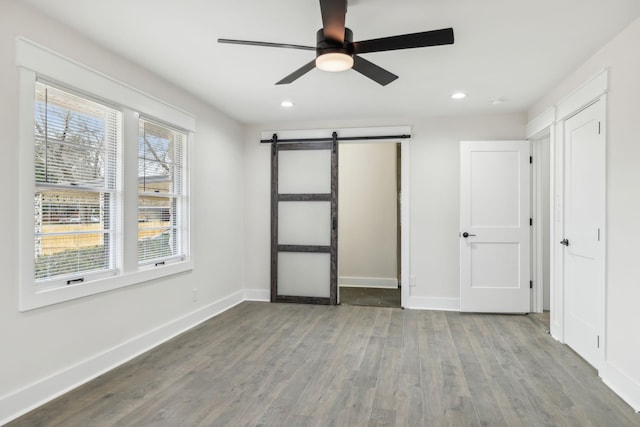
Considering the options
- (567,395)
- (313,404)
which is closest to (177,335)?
(313,404)

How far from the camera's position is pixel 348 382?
278 centimetres

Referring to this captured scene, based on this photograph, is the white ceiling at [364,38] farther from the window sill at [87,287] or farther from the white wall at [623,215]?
the window sill at [87,287]

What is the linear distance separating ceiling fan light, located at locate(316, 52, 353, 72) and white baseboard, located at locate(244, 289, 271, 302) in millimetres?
3667

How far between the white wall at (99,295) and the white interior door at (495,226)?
119 inches

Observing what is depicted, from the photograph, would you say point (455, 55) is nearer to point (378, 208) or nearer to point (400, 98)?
point (400, 98)

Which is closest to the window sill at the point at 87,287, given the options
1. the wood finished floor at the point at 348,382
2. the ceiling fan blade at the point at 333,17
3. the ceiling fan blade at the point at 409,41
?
the wood finished floor at the point at 348,382

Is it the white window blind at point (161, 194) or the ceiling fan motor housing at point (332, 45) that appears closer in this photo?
the ceiling fan motor housing at point (332, 45)

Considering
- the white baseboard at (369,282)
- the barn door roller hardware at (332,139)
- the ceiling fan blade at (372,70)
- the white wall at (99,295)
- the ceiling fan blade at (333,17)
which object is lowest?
the white baseboard at (369,282)

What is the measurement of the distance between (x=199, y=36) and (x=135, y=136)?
3.61 feet

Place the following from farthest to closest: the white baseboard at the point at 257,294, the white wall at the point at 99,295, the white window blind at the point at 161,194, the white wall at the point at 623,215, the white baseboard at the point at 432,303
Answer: the white baseboard at the point at 257,294, the white baseboard at the point at 432,303, the white window blind at the point at 161,194, the white wall at the point at 623,215, the white wall at the point at 99,295

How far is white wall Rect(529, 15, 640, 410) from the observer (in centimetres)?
246

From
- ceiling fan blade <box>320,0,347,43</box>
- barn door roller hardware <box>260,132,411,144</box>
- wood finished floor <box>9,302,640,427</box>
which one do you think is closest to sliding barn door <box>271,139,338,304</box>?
barn door roller hardware <box>260,132,411,144</box>

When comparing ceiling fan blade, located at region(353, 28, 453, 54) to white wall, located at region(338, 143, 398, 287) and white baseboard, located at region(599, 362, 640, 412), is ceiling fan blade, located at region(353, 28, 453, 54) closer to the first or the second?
white baseboard, located at region(599, 362, 640, 412)

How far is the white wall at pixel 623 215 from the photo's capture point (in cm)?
246
